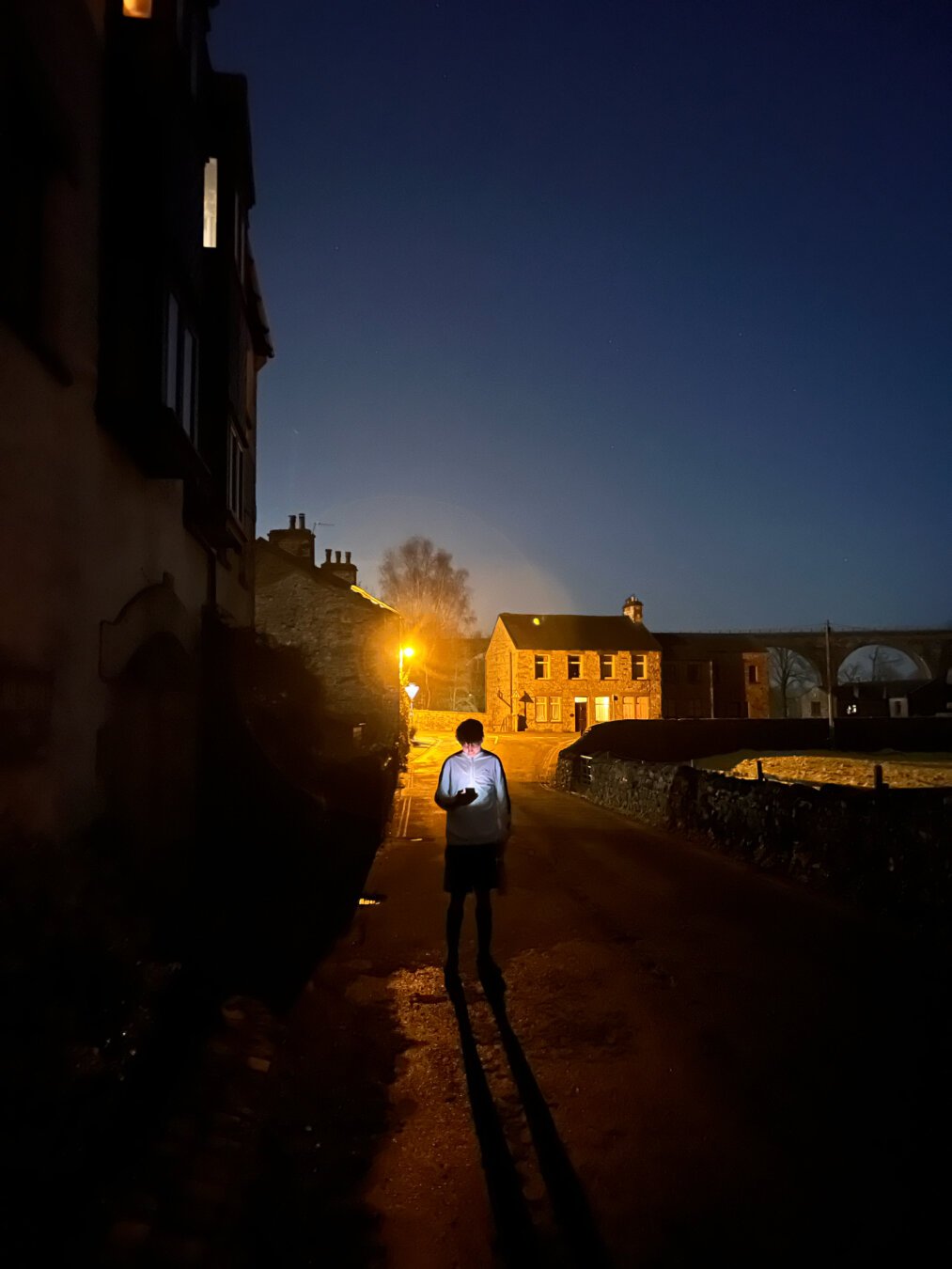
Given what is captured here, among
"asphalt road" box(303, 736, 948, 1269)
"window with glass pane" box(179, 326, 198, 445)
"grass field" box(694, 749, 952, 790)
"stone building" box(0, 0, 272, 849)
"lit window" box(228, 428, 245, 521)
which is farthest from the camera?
"grass field" box(694, 749, 952, 790)

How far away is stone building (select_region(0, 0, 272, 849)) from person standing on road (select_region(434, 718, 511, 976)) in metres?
3.01

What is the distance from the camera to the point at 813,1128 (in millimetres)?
3674

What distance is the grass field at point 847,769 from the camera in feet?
76.3

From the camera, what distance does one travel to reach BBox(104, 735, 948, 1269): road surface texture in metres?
2.96

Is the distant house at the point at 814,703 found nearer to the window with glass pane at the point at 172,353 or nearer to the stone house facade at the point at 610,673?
the stone house facade at the point at 610,673

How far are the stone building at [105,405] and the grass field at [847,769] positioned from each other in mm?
17207

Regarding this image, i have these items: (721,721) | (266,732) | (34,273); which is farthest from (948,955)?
(721,721)

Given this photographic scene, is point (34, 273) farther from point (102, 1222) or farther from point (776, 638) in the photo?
point (776, 638)

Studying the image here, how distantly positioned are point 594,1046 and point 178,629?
6.55 m

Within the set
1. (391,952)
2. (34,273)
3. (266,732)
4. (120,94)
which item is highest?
(120,94)

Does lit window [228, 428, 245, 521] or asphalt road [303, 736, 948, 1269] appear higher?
lit window [228, 428, 245, 521]

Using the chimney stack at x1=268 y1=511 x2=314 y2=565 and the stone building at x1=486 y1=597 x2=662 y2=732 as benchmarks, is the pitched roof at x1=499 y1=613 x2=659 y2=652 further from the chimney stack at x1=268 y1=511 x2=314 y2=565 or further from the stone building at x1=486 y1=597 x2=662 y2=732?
the chimney stack at x1=268 y1=511 x2=314 y2=565

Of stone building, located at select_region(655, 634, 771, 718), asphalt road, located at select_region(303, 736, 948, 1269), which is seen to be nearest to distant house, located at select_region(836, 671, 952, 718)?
stone building, located at select_region(655, 634, 771, 718)

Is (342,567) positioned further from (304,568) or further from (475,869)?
(475,869)
